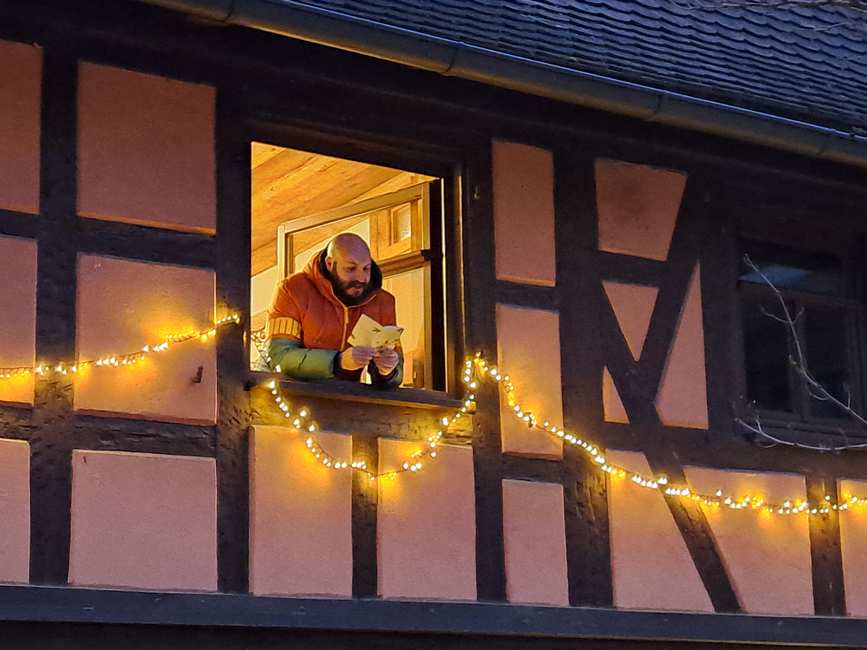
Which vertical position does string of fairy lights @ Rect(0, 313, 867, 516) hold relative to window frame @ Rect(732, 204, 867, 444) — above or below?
below

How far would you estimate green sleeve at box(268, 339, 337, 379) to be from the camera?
28.2 feet

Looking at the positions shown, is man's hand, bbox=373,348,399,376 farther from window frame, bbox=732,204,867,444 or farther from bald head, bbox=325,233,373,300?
window frame, bbox=732,204,867,444

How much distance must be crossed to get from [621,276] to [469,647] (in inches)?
76.8

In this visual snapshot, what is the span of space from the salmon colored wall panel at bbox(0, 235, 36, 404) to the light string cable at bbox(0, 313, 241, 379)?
2 centimetres

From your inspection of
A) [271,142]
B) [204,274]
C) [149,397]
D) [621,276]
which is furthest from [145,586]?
[621,276]

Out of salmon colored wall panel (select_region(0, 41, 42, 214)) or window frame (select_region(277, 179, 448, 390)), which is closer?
salmon colored wall panel (select_region(0, 41, 42, 214))

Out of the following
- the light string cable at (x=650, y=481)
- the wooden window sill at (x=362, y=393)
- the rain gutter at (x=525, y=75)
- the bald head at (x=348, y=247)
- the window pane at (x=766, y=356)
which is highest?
the rain gutter at (x=525, y=75)

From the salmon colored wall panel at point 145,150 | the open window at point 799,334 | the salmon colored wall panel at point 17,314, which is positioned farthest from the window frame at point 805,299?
the salmon colored wall panel at point 17,314

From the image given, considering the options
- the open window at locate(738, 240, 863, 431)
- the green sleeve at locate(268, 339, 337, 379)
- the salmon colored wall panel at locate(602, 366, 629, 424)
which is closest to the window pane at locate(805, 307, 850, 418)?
the open window at locate(738, 240, 863, 431)

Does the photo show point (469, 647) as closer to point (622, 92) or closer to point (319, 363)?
point (319, 363)

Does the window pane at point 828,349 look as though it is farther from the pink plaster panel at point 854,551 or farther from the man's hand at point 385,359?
the man's hand at point 385,359

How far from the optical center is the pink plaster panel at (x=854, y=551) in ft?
32.7

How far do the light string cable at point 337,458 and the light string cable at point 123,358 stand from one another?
12.3 inches

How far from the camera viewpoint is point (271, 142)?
888 cm
